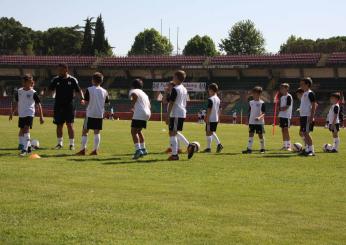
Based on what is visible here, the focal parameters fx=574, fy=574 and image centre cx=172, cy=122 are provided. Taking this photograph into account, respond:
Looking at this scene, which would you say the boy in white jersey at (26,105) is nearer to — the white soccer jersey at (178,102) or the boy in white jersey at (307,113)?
Result: the white soccer jersey at (178,102)


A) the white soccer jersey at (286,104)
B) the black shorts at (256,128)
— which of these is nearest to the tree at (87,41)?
the white soccer jersey at (286,104)

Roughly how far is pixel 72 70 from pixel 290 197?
67.1 meters

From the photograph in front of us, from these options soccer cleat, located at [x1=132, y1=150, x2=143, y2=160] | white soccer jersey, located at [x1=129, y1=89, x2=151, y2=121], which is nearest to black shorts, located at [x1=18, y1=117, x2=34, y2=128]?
white soccer jersey, located at [x1=129, y1=89, x2=151, y2=121]

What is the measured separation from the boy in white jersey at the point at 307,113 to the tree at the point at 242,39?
340ft

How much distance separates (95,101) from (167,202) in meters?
7.15

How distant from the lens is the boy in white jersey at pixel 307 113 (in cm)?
1573

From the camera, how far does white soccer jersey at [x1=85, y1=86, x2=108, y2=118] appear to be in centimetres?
1436

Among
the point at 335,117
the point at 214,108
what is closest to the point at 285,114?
the point at 335,117

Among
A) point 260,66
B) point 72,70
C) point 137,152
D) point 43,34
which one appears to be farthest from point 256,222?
point 43,34

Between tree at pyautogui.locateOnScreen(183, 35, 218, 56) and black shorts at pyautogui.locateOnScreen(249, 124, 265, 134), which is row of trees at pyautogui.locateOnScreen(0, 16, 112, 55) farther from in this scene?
black shorts at pyautogui.locateOnScreen(249, 124, 265, 134)

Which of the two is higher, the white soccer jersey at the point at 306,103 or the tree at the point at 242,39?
the tree at the point at 242,39

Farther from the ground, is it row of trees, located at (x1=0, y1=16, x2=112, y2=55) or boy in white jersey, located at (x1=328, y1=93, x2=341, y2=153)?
row of trees, located at (x1=0, y1=16, x2=112, y2=55)

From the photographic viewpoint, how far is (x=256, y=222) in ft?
21.9

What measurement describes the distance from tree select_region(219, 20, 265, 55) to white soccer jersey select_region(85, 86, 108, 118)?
105747 millimetres
